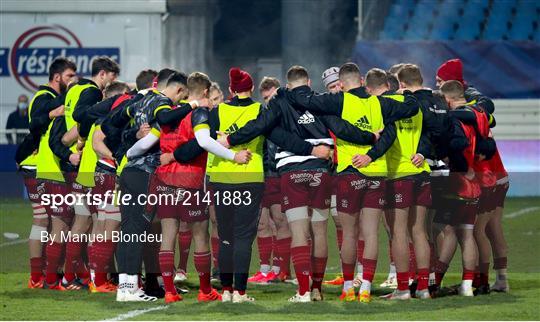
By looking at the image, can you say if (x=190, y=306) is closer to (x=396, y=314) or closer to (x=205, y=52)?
(x=396, y=314)

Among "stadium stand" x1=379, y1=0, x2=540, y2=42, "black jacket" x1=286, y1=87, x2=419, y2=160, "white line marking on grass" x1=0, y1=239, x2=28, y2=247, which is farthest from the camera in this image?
"stadium stand" x1=379, y1=0, x2=540, y2=42

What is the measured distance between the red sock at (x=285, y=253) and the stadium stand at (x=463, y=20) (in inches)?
488

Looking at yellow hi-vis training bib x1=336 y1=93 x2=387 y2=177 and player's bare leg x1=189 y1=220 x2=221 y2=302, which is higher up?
yellow hi-vis training bib x1=336 y1=93 x2=387 y2=177

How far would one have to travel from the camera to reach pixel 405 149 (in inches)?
431

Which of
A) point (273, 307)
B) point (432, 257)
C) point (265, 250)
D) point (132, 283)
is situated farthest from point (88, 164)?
point (432, 257)

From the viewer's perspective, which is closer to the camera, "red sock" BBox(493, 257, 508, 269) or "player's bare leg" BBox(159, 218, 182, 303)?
"player's bare leg" BBox(159, 218, 182, 303)

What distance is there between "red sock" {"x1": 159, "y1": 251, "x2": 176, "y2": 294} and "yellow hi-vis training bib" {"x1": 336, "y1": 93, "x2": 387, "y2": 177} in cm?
150

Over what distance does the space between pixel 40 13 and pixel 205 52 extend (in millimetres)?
2937

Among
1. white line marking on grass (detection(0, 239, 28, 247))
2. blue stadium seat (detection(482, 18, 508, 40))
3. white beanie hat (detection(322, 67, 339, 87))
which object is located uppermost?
blue stadium seat (detection(482, 18, 508, 40))

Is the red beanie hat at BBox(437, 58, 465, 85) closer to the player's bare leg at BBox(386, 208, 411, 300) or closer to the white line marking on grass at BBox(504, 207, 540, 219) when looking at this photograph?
the player's bare leg at BBox(386, 208, 411, 300)

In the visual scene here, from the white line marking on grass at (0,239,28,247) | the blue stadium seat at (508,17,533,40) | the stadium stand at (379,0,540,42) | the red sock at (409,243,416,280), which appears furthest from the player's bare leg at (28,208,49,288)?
the blue stadium seat at (508,17,533,40)

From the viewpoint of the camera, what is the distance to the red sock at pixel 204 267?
10.8 meters

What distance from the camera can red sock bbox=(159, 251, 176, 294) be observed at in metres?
10.8

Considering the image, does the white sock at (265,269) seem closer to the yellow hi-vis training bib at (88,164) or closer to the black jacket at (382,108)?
the yellow hi-vis training bib at (88,164)
